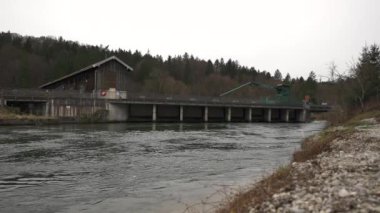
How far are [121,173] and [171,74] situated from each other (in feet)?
368

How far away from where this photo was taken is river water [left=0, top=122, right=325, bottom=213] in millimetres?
12168

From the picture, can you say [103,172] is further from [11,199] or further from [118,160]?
[11,199]

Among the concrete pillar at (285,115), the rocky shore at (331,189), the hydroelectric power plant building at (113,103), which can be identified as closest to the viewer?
the rocky shore at (331,189)

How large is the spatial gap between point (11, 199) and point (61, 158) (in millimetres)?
8633

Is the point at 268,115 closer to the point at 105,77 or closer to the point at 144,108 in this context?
the point at 144,108

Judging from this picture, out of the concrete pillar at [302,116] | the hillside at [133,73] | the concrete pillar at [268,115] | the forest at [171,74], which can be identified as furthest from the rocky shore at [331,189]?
the concrete pillar at [302,116]

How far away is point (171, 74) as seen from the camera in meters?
128

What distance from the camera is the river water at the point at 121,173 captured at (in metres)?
12.2

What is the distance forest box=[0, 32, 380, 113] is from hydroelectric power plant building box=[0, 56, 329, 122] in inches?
179

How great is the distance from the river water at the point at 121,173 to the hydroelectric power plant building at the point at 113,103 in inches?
930

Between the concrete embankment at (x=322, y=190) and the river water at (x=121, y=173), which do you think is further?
the river water at (x=121, y=173)

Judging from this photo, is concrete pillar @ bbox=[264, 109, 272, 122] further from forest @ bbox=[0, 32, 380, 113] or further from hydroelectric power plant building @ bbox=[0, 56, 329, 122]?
forest @ bbox=[0, 32, 380, 113]

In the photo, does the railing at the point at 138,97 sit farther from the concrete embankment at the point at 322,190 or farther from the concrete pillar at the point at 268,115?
the concrete embankment at the point at 322,190

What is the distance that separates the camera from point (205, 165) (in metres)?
19.7
